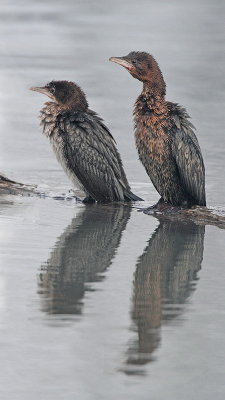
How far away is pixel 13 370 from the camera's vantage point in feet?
22.8

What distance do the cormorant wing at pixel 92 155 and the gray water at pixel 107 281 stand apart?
0.21 metres

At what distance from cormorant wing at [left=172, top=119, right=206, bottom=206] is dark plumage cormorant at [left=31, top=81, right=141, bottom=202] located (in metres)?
0.94

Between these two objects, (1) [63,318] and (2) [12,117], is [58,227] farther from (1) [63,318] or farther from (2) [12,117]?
(2) [12,117]

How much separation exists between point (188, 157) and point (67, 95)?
59.8 inches

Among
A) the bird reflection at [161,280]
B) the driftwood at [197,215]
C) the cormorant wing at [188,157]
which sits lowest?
the bird reflection at [161,280]

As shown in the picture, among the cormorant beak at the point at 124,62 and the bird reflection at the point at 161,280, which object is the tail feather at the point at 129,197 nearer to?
the bird reflection at the point at 161,280

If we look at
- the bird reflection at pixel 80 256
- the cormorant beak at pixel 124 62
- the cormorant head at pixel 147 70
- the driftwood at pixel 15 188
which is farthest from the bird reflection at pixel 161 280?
the driftwood at pixel 15 188

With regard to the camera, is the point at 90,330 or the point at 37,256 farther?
the point at 37,256

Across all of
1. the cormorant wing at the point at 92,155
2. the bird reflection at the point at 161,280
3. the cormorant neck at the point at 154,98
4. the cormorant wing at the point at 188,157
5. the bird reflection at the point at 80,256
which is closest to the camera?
the bird reflection at the point at 161,280

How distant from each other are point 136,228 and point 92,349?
3927 millimetres

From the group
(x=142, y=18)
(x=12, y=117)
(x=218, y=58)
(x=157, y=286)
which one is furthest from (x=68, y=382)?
(x=142, y=18)

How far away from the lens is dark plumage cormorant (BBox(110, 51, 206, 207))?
11.6 meters

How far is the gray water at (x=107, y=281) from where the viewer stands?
700cm

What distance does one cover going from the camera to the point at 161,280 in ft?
30.0
